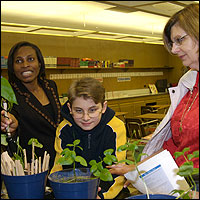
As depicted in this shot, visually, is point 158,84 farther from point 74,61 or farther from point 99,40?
point 74,61

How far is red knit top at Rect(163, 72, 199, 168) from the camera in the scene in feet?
4.47

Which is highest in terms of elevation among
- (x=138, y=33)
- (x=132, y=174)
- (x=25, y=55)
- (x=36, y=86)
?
(x=138, y=33)

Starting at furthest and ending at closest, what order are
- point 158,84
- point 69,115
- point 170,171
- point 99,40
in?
point 158,84
point 99,40
point 69,115
point 170,171

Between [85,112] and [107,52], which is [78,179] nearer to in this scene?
[85,112]

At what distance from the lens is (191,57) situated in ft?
4.50

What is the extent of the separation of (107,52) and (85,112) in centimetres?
894

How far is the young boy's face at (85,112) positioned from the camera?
1777mm

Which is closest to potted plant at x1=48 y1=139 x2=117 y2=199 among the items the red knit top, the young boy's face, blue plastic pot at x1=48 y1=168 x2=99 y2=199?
blue plastic pot at x1=48 y1=168 x2=99 y2=199

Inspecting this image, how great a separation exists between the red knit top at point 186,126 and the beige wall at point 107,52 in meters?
6.71

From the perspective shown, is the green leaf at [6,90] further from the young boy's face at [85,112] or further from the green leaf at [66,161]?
the young boy's face at [85,112]

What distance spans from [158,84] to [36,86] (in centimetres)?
992

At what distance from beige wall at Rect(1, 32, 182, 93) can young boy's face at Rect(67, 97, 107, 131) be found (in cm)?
633

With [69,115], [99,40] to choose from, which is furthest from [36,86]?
[99,40]

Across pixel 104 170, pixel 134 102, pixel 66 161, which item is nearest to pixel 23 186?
pixel 66 161
